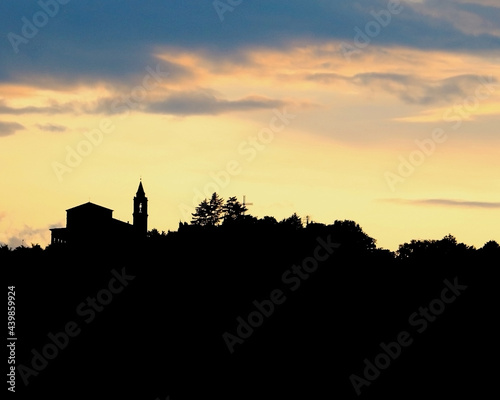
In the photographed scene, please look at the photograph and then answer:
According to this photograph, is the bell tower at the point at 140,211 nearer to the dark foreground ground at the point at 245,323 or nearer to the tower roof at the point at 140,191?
the tower roof at the point at 140,191

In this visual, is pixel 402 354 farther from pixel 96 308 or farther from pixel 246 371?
pixel 96 308

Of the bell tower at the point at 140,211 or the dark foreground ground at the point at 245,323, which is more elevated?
the bell tower at the point at 140,211

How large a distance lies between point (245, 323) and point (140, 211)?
2947 inches

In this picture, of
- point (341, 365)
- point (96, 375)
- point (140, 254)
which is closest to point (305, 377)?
point (341, 365)

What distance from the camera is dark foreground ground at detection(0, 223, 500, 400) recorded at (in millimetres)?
47344

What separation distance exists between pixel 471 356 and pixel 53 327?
2571 centimetres

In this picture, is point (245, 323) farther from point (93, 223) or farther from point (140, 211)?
point (93, 223)

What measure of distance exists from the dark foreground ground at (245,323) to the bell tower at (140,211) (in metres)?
53.9

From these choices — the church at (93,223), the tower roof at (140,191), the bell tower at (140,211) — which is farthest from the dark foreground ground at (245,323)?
the church at (93,223)

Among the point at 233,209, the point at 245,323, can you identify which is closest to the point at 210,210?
the point at 233,209

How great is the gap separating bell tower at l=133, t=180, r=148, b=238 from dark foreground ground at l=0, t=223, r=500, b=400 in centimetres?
5386

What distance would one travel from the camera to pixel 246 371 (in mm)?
49219

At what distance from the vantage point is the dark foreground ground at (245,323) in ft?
155

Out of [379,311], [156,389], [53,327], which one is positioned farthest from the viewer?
[379,311]
